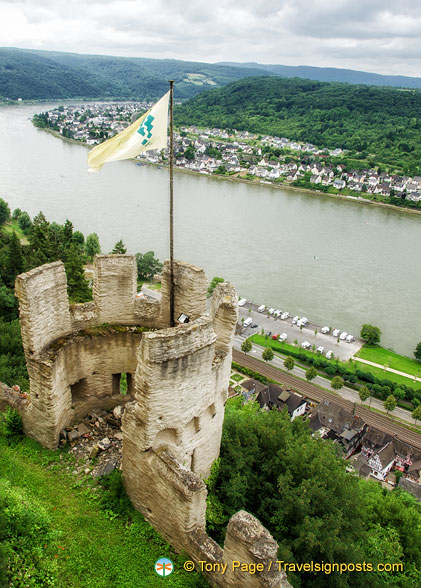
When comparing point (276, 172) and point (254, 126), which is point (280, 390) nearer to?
point (276, 172)

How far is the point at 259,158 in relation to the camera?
110 m

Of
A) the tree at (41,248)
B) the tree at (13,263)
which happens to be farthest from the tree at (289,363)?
the tree at (13,263)

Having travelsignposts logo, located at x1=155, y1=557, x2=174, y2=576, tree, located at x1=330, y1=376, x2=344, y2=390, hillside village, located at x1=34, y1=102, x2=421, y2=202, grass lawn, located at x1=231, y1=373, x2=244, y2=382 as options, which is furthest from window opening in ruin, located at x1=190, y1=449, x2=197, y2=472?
hillside village, located at x1=34, y1=102, x2=421, y2=202

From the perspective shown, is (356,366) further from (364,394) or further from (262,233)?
(262,233)

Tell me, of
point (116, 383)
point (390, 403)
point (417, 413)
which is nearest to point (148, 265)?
point (390, 403)

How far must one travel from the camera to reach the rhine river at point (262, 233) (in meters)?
43.4

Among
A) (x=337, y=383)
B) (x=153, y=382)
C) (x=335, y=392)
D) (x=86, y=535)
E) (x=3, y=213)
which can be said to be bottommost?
(x=335, y=392)

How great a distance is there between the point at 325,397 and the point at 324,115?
13642 cm

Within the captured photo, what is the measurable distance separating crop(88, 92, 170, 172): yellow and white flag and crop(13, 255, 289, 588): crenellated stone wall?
2.82m

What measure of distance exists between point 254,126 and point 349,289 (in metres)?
119

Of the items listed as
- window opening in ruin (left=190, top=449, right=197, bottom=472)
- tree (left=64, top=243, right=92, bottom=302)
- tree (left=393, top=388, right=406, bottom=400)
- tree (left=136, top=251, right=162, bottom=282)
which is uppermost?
window opening in ruin (left=190, top=449, right=197, bottom=472)

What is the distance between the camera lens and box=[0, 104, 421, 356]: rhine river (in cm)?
4341

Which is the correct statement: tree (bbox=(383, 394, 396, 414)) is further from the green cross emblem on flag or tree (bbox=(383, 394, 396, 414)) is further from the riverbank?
the riverbank

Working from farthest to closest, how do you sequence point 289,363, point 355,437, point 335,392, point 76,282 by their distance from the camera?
point 289,363, point 335,392, point 76,282, point 355,437
